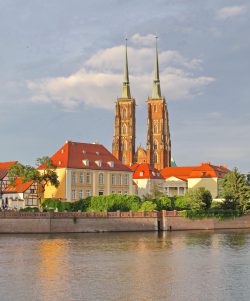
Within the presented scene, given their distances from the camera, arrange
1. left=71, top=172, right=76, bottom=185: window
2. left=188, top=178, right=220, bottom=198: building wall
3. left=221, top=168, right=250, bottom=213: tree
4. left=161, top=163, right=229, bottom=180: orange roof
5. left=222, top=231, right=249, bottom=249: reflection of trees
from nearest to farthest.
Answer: left=222, top=231, right=249, bottom=249: reflection of trees, left=221, top=168, right=250, bottom=213: tree, left=71, top=172, right=76, bottom=185: window, left=188, top=178, right=220, bottom=198: building wall, left=161, top=163, right=229, bottom=180: orange roof

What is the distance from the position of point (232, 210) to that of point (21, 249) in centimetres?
4214

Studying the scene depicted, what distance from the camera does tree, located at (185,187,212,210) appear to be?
290ft

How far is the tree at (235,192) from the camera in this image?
9206 cm

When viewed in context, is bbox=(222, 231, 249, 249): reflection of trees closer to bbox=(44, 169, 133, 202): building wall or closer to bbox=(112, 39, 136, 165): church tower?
bbox=(44, 169, 133, 202): building wall

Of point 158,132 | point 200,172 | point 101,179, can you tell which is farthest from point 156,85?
point 101,179

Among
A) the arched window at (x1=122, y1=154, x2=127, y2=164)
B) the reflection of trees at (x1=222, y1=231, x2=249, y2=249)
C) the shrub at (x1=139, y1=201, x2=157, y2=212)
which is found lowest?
the reflection of trees at (x1=222, y1=231, x2=249, y2=249)

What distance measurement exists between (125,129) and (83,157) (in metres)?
64.6

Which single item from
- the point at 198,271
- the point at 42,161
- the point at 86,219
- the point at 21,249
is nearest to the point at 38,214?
the point at 86,219

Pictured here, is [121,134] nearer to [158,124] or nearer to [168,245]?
[158,124]

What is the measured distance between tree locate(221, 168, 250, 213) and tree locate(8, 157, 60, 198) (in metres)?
26.4

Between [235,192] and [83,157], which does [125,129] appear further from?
[235,192]

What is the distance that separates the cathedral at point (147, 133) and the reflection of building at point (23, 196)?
2430 inches

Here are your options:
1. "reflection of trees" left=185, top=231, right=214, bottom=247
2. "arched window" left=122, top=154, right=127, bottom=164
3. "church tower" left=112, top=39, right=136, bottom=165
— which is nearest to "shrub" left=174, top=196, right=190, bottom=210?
"reflection of trees" left=185, top=231, right=214, bottom=247

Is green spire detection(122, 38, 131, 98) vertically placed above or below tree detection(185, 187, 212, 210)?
above
